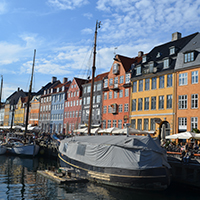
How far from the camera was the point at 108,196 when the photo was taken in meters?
16.8

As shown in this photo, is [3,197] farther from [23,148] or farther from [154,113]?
[154,113]

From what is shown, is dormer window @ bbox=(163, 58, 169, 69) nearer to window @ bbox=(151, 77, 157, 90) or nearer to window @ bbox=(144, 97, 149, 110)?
window @ bbox=(151, 77, 157, 90)

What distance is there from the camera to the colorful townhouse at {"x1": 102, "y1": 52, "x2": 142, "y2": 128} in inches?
1827

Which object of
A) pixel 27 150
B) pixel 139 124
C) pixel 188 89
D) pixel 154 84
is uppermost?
pixel 154 84

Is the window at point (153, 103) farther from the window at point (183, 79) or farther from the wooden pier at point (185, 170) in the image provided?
the wooden pier at point (185, 170)

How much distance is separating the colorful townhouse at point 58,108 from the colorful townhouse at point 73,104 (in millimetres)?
2353

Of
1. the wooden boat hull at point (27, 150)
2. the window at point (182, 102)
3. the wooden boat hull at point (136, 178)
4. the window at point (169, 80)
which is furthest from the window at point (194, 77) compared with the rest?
the wooden boat hull at point (27, 150)

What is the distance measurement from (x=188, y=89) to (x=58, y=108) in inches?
1774

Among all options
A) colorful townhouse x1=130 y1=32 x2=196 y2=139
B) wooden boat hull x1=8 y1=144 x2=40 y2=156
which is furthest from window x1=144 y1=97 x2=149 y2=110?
wooden boat hull x1=8 y1=144 x2=40 y2=156

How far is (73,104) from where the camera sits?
66.1m

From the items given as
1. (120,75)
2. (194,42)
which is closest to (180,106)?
(194,42)

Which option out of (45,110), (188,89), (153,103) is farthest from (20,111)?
(188,89)

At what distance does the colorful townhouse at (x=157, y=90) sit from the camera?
124ft

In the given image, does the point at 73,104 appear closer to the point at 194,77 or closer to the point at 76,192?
the point at 194,77
